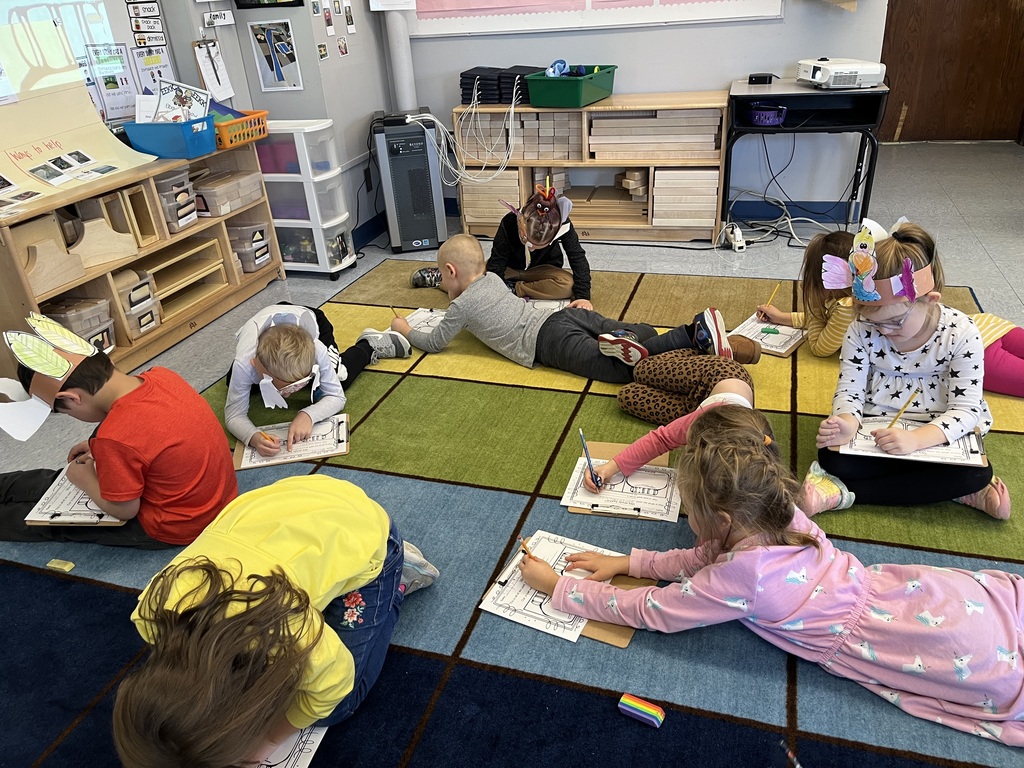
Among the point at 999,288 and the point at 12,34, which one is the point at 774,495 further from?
the point at 12,34

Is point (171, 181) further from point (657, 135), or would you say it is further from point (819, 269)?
point (819, 269)

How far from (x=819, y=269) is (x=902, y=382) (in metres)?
0.68

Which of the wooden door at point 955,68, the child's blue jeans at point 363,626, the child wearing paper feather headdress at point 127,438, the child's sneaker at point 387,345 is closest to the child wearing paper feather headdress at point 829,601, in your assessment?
the child's blue jeans at point 363,626

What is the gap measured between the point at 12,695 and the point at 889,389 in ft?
7.13

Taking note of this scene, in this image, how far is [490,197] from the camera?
13.0ft

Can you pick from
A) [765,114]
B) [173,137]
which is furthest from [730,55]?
[173,137]

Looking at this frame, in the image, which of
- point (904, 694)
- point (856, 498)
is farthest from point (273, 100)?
point (904, 694)

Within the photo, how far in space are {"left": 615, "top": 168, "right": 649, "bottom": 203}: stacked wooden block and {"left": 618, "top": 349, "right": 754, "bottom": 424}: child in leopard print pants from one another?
5.65ft

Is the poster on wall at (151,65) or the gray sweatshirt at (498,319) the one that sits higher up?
the poster on wall at (151,65)

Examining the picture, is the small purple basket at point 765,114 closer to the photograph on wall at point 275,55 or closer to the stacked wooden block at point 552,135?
the stacked wooden block at point 552,135

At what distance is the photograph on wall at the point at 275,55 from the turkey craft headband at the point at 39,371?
2.31m

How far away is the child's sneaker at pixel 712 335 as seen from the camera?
226 centimetres

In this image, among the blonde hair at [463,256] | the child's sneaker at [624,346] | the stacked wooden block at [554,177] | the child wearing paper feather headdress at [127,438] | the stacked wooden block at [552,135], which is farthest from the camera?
the stacked wooden block at [554,177]

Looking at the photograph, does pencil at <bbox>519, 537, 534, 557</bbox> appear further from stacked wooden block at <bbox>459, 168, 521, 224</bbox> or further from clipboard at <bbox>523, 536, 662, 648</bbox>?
stacked wooden block at <bbox>459, 168, 521, 224</bbox>
